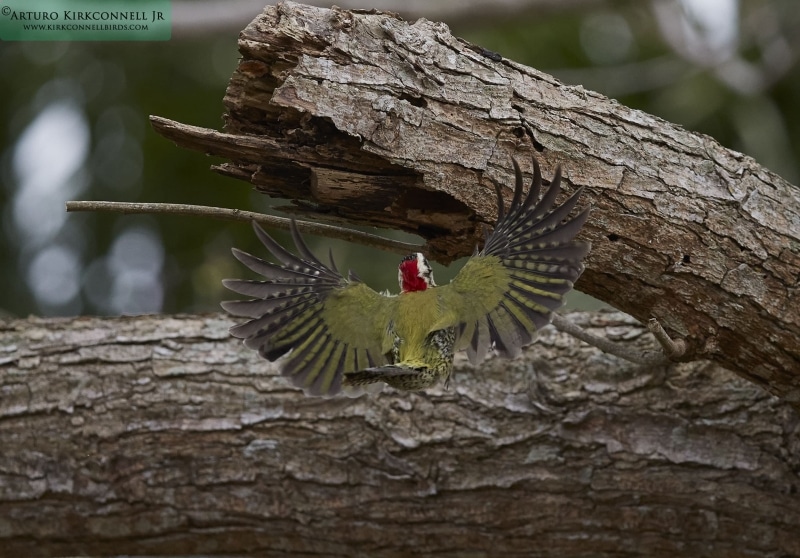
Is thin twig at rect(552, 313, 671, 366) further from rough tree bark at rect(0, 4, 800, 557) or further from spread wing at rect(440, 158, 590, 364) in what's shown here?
spread wing at rect(440, 158, 590, 364)

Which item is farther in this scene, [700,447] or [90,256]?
[90,256]

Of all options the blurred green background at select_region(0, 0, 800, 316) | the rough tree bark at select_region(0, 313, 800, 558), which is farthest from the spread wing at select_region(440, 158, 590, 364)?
the blurred green background at select_region(0, 0, 800, 316)

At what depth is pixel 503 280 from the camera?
296cm

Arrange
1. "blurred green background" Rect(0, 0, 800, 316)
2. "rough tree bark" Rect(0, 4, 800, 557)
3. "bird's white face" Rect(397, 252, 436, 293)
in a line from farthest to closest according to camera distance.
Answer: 1. "blurred green background" Rect(0, 0, 800, 316)
2. "bird's white face" Rect(397, 252, 436, 293)
3. "rough tree bark" Rect(0, 4, 800, 557)

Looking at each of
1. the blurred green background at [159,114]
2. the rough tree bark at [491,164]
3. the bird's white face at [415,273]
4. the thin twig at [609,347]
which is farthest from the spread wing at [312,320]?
the blurred green background at [159,114]

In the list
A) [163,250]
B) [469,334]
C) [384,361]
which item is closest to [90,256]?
[163,250]

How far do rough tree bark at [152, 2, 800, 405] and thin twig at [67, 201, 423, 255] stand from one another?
8.2 inches

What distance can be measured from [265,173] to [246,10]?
11.0 ft

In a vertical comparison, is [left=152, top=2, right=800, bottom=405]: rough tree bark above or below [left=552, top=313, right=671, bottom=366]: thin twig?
above

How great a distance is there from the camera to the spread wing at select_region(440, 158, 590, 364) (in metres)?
2.69

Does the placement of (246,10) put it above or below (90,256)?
above

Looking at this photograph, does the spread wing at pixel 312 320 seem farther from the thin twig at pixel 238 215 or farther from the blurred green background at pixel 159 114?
the blurred green background at pixel 159 114

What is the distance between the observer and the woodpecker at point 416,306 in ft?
9.02

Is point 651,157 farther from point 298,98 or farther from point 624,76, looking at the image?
point 624,76
